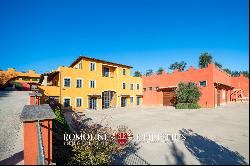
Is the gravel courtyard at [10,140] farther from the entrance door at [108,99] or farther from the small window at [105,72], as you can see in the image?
the small window at [105,72]

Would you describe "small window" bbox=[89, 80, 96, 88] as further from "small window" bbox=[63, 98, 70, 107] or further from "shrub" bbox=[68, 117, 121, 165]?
"shrub" bbox=[68, 117, 121, 165]

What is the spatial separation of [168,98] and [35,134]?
34.4 metres

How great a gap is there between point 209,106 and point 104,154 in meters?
27.2

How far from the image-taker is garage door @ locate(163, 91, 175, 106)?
36.4 meters

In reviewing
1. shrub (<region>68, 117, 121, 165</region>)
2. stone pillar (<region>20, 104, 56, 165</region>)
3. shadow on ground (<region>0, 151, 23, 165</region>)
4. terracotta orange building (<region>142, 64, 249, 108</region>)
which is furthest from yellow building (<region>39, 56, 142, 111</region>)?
stone pillar (<region>20, 104, 56, 165</region>)

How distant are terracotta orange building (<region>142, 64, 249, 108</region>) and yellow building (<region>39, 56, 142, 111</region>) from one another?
3.01 meters

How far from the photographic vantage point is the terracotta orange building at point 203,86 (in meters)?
30.5

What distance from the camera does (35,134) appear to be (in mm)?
4527

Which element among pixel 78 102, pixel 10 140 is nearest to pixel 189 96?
pixel 78 102

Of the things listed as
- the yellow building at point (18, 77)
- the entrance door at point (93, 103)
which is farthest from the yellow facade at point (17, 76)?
the entrance door at point (93, 103)

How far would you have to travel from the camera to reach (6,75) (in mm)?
51719

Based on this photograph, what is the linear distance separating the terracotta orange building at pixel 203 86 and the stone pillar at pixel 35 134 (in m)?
27.0

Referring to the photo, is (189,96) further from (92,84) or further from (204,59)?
(204,59)

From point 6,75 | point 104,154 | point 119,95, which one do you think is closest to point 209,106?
point 119,95
